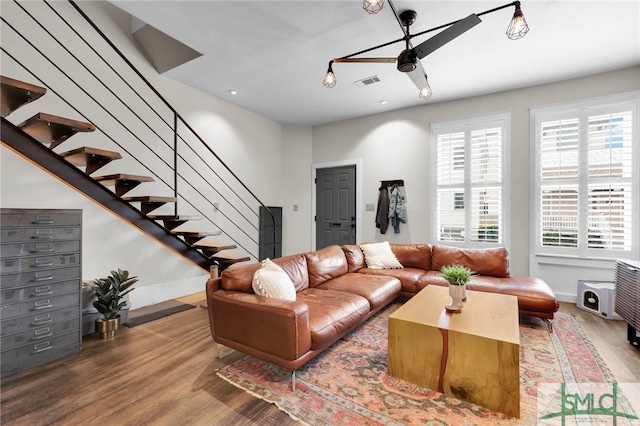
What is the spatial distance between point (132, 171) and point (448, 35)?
3.76m

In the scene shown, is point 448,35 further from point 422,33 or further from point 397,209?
point 397,209

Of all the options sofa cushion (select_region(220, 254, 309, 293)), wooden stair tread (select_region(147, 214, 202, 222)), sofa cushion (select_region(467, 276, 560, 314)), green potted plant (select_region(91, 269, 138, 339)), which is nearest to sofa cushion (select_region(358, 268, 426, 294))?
sofa cushion (select_region(467, 276, 560, 314))

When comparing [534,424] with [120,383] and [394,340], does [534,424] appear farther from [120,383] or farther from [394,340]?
[120,383]

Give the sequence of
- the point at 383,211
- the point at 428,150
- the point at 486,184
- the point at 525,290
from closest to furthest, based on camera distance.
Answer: the point at 525,290 → the point at 486,184 → the point at 428,150 → the point at 383,211

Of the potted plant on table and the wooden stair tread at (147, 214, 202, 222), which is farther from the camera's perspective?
the wooden stair tread at (147, 214, 202, 222)

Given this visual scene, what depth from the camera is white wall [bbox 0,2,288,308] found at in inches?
111

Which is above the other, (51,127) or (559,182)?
(51,127)

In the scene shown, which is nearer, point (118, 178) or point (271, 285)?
point (271, 285)

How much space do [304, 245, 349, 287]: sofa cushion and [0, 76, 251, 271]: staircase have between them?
1059 millimetres

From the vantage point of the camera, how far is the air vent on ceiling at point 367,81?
3.91 metres

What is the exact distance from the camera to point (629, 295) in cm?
262

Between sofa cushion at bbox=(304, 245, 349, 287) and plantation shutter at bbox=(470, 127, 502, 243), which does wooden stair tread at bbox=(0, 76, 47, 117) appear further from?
plantation shutter at bbox=(470, 127, 502, 243)

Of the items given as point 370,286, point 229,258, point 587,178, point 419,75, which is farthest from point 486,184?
point 229,258

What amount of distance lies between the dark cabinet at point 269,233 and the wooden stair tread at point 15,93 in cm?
360
